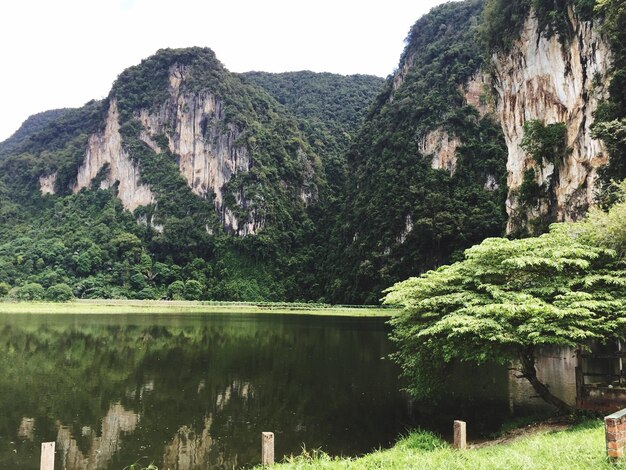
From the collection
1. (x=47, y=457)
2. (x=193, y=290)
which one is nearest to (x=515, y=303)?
(x=47, y=457)

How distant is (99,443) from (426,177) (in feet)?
287

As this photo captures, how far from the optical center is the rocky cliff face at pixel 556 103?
30.6 meters

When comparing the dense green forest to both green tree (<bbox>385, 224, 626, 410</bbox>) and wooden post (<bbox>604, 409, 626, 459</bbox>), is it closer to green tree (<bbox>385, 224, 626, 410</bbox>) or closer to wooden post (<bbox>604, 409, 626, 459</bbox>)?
green tree (<bbox>385, 224, 626, 410</bbox>)

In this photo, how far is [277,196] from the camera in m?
128

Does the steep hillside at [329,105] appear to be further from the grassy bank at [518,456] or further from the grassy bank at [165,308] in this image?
the grassy bank at [518,456]

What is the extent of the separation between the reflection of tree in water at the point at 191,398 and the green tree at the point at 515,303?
10.9ft

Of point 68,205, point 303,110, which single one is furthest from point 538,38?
point 303,110

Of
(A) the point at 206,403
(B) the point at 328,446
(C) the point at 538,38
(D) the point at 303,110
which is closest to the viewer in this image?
(B) the point at 328,446

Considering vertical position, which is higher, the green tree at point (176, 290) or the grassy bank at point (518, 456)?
the grassy bank at point (518, 456)

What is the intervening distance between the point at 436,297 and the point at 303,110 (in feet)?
554

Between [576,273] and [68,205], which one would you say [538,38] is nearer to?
[576,273]

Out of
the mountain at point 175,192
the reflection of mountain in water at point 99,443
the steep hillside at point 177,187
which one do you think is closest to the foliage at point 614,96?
the reflection of mountain in water at point 99,443

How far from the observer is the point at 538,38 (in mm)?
38531

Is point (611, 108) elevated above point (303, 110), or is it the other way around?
point (303, 110)
